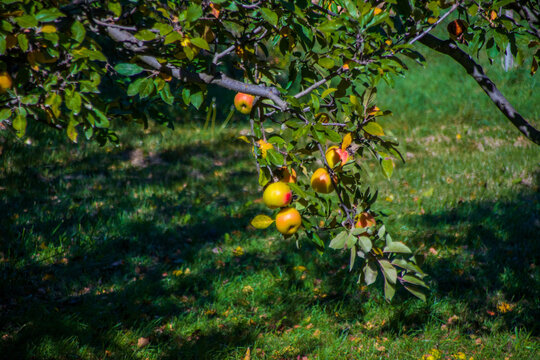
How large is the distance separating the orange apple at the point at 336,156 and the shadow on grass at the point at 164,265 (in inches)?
72.9

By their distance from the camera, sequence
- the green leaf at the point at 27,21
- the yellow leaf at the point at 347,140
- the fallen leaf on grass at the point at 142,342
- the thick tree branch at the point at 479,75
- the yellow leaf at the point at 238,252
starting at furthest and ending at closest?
1. the yellow leaf at the point at 238,252
2. the fallen leaf on grass at the point at 142,342
3. the thick tree branch at the point at 479,75
4. the yellow leaf at the point at 347,140
5. the green leaf at the point at 27,21

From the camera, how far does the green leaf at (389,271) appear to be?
61.1 inches

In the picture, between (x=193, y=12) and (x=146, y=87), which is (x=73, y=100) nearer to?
(x=146, y=87)

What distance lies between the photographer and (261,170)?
178cm

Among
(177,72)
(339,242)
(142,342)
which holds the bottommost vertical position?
(142,342)

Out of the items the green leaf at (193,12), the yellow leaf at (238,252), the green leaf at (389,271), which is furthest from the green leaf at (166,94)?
the yellow leaf at (238,252)

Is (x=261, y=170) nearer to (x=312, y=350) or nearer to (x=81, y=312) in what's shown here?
(x=312, y=350)

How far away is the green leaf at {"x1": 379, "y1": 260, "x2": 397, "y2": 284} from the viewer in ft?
5.09

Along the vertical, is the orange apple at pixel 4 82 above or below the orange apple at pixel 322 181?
above

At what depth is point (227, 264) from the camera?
13.8 feet

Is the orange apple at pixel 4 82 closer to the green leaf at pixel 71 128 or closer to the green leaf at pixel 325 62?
the green leaf at pixel 71 128

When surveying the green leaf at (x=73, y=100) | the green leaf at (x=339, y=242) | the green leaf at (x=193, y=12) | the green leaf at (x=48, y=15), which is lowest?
the green leaf at (x=339, y=242)

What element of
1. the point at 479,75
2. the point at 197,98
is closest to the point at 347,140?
the point at 197,98

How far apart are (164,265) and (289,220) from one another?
2709 mm
